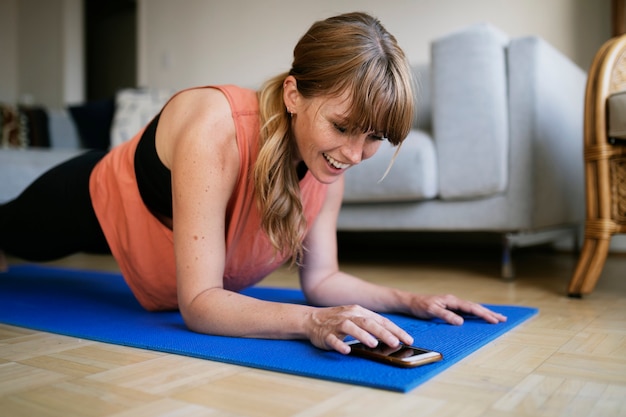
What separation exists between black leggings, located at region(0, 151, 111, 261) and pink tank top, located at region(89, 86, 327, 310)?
5cm

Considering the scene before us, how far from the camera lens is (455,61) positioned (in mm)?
2010

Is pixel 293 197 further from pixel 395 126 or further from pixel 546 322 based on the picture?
pixel 546 322

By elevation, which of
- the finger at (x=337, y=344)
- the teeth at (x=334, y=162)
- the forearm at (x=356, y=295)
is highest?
the teeth at (x=334, y=162)

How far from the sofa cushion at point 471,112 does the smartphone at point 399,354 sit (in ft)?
3.95

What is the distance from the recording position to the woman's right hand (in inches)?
32.4

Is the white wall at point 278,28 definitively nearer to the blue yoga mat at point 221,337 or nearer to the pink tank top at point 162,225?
the blue yoga mat at point 221,337

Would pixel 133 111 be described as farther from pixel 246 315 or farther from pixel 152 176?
pixel 246 315

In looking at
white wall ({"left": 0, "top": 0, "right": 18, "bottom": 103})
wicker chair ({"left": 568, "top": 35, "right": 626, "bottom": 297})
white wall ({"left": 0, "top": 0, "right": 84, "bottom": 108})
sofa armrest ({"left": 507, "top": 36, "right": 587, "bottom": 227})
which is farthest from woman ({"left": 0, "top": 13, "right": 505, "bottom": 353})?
white wall ({"left": 0, "top": 0, "right": 18, "bottom": 103})

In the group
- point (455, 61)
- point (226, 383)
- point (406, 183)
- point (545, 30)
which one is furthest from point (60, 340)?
point (545, 30)

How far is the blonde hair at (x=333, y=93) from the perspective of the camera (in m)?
0.91

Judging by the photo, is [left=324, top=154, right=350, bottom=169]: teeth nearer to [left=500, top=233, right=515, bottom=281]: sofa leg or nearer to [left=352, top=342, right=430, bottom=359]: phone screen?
[left=352, top=342, right=430, bottom=359]: phone screen

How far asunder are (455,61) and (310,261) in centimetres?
105

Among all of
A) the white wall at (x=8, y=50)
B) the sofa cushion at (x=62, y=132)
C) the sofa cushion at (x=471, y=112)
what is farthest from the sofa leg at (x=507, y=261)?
the white wall at (x=8, y=50)

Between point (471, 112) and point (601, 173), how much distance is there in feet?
1.82
